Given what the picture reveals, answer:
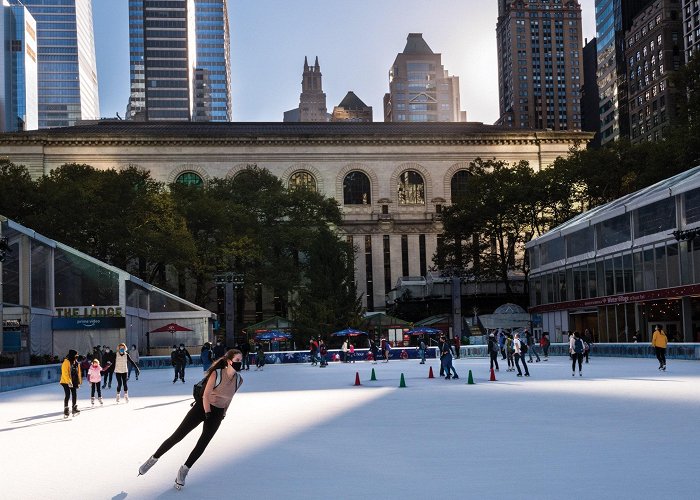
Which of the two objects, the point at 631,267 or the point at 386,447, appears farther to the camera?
the point at 631,267

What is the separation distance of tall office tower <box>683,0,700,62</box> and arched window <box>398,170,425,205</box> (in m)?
38.2

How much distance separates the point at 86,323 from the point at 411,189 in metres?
67.4

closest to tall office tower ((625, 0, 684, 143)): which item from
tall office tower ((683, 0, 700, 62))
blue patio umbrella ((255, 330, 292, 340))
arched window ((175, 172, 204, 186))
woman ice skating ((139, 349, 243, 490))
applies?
tall office tower ((683, 0, 700, 62))

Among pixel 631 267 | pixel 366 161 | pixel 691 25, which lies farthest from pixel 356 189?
pixel 631 267

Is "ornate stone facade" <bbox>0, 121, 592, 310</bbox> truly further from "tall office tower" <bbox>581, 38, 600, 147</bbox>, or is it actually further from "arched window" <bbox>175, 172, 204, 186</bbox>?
"tall office tower" <bbox>581, 38, 600, 147</bbox>

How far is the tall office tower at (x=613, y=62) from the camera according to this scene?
140 meters

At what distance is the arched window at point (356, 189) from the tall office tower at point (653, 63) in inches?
1406

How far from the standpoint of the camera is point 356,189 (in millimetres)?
111500

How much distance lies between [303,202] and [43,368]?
47.5 meters

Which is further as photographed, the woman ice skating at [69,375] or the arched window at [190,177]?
the arched window at [190,177]

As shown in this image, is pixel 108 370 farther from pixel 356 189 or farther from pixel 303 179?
pixel 356 189

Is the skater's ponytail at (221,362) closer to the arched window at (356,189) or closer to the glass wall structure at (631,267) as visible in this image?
the glass wall structure at (631,267)

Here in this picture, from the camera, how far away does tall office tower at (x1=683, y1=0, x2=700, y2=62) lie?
4562 inches

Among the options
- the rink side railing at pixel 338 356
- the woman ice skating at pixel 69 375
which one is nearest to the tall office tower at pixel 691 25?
the rink side railing at pixel 338 356
